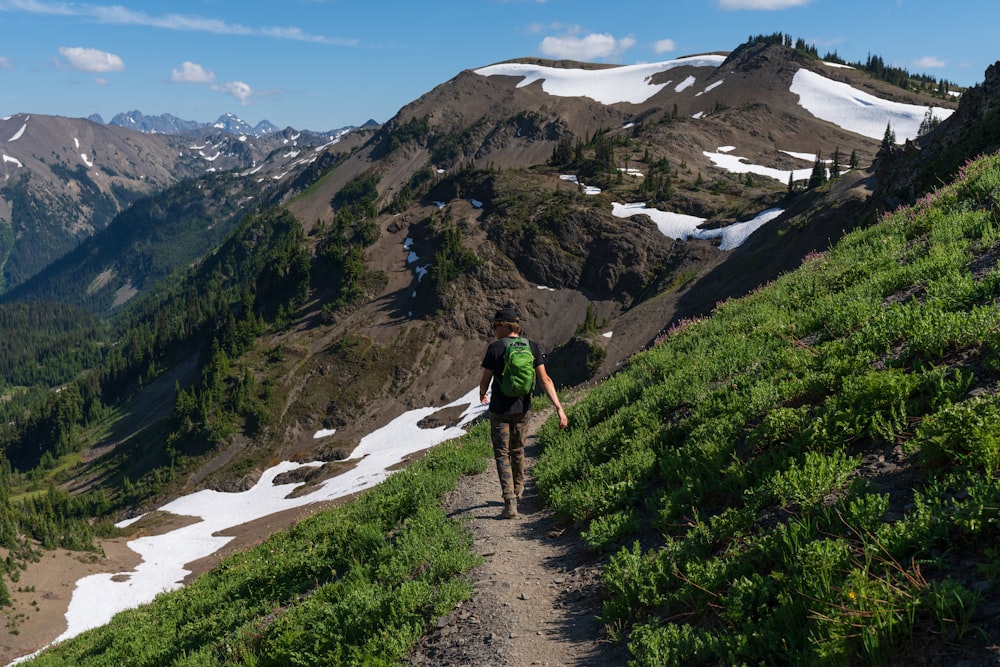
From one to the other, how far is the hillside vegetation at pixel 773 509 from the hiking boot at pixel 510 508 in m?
0.74

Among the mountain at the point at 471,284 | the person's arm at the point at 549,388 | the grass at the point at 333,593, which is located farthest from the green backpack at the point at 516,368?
the mountain at the point at 471,284

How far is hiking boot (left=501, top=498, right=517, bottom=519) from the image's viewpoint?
32.5ft

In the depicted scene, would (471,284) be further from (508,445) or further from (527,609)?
(527,609)

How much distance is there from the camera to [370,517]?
11.5 meters

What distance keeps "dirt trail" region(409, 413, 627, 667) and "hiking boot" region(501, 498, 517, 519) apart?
34 cm

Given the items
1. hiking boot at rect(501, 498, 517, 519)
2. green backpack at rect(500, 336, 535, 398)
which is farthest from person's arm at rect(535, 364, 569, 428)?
hiking boot at rect(501, 498, 517, 519)

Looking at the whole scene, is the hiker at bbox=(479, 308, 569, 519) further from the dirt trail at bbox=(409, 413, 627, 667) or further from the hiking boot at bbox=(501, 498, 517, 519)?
the dirt trail at bbox=(409, 413, 627, 667)

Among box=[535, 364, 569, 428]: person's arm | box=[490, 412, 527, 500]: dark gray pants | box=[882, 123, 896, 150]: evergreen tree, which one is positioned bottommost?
box=[490, 412, 527, 500]: dark gray pants

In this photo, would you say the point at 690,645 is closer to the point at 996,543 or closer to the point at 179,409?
the point at 996,543

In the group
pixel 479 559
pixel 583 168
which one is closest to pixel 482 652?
pixel 479 559

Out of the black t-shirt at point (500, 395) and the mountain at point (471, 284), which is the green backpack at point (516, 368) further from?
the mountain at point (471, 284)

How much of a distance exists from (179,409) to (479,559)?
115634 millimetres

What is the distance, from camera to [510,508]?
992 centimetres

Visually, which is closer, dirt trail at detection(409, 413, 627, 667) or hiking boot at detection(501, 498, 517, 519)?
dirt trail at detection(409, 413, 627, 667)
